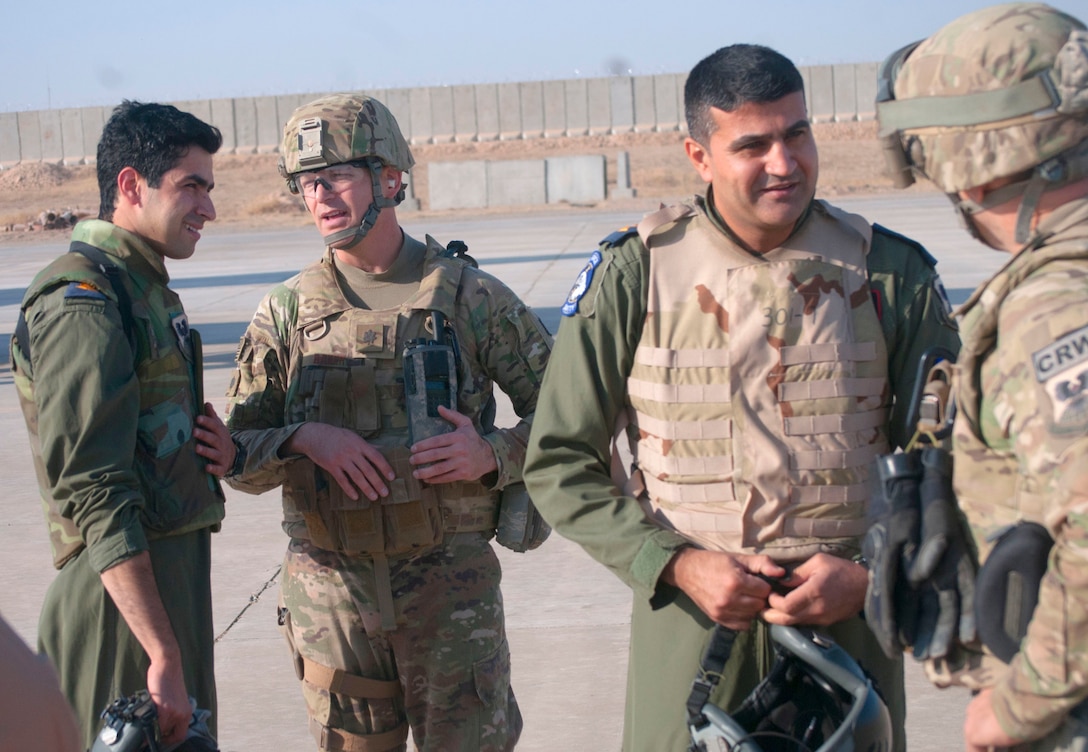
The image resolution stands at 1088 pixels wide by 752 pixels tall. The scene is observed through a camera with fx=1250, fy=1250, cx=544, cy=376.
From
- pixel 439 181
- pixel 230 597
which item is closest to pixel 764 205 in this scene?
pixel 230 597

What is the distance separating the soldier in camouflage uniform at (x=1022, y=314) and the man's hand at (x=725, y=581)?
47 cm

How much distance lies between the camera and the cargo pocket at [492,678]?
127 inches

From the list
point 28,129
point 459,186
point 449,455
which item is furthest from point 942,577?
point 28,129

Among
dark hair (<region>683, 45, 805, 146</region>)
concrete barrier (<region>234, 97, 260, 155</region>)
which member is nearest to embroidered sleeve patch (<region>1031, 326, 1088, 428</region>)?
dark hair (<region>683, 45, 805, 146</region>)

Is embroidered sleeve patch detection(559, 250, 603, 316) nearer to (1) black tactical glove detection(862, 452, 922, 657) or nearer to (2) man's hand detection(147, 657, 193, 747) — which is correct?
(1) black tactical glove detection(862, 452, 922, 657)

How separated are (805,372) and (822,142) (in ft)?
186

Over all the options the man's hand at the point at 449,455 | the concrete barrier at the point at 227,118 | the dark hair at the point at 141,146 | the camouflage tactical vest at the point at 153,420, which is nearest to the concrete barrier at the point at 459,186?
the concrete barrier at the point at 227,118

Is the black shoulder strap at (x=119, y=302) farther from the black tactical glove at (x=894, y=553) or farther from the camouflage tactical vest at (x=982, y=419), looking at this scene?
the camouflage tactical vest at (x=982, y=419)

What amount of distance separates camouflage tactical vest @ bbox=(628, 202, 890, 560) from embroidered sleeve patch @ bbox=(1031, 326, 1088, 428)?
756 mm

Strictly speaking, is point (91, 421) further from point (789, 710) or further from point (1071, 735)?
point (1071, 735)

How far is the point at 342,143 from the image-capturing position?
328 centimetres

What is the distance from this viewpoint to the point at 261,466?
319 centimetres

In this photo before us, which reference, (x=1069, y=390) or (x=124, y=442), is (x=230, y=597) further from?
(x=1069, y=390)

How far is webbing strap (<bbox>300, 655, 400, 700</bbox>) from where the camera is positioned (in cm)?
321
